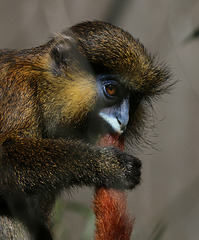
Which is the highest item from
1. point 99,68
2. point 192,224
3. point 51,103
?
point 99,68

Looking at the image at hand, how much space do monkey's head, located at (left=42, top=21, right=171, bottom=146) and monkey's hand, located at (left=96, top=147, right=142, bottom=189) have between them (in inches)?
10.3

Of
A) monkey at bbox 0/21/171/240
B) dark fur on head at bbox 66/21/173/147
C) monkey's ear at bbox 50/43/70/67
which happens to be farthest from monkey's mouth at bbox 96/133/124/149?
monkey's ear at bbox 50/43/70/67

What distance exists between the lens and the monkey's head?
3.67 meters

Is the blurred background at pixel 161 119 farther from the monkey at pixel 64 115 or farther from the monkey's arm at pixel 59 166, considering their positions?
the monkey's arm at pixel 59 166

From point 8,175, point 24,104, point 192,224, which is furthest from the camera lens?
point 192,224

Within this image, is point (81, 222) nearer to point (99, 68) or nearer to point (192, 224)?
point (192, 224)

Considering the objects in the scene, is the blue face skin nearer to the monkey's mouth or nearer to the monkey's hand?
the monkey's mouth

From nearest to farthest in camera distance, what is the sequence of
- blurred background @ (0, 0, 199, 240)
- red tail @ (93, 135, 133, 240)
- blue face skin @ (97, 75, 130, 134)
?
red tail @ (93, 135, 133, 240) < blue face skin @ (97, 75, 130, 134) < blurred background @ (0, 0, 199, 240)

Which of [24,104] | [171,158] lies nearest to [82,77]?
[24,104]

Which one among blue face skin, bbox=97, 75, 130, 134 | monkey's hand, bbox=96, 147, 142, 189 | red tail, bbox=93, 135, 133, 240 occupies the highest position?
blue face skin, bbox=97, 75, 130, 134

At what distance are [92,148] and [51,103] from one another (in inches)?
20.5

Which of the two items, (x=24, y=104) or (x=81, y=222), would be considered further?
(x=81, y=222)

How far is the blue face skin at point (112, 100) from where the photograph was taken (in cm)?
361

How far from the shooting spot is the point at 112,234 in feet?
9.36
